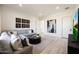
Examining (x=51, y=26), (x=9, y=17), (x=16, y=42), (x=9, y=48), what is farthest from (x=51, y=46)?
(x=9, y=17)

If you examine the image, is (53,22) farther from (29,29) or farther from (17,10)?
(17,10)

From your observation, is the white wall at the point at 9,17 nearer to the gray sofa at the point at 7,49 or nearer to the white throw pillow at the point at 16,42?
the white throw pillow at the point at 16,42

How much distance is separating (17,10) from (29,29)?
1.38 ft

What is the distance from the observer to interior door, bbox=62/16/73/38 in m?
1.70

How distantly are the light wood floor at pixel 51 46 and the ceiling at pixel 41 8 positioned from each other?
501mm

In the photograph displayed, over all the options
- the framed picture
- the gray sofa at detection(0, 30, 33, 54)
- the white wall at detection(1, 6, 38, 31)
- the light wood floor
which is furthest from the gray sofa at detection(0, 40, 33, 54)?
the framed picture

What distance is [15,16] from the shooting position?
5.58 feet

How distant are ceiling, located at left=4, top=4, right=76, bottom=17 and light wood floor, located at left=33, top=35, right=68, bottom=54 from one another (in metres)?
0.50

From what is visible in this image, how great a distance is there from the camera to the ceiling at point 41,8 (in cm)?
164

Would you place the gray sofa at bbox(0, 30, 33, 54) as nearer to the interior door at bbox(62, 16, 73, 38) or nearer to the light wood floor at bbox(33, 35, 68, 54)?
the light wood floor at bbox(33, 35, 68, 54)

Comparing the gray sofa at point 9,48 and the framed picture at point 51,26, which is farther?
the framed picture at point 51,26

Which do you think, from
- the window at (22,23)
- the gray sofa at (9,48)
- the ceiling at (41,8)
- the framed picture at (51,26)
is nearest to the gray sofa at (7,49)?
the gray sofa at (9,48)

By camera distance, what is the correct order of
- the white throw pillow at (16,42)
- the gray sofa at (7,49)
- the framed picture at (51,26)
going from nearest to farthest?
the gray sofa at (7,49) → the white throw pillow at (16,42) → the framed picture at (51,26)

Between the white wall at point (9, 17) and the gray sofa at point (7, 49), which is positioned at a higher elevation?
the white wall at point (9, 17)
